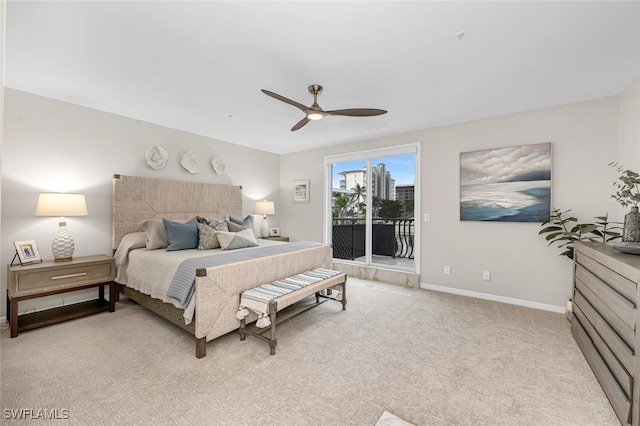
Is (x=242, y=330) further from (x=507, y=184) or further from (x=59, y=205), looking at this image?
(x=507, y=184)

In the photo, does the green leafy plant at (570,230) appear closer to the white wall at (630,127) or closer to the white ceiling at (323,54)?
the white wall at (630,127)

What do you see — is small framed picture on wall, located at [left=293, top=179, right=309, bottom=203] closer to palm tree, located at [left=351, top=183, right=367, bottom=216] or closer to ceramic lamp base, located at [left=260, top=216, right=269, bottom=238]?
ceramic lamp base, located at [left=260, top=216, right=269, bottom=238]

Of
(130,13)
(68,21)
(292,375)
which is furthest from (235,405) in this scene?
(68,21)

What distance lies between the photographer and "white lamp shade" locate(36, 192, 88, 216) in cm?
278

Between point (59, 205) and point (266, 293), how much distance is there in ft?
7.70

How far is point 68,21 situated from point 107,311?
280cm

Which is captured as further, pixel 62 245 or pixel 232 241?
pixel 232 241

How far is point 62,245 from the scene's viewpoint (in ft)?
9.71

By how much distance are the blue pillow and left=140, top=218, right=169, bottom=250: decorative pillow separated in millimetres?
64

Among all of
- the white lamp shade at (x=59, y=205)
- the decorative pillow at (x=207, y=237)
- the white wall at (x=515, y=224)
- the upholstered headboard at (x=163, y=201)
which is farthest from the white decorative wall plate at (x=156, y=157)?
the white wall at (x=515, y=224)

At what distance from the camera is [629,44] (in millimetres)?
2094

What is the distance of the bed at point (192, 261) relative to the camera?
7.57 ft

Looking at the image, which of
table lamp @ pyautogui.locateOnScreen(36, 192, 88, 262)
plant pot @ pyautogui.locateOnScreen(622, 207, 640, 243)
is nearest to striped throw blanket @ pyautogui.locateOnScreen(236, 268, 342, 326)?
table lamp @ pyautogui.locateOnScreen(36, 192, 88, 262)

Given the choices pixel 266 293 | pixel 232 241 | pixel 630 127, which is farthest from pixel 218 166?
pixel 630 127
